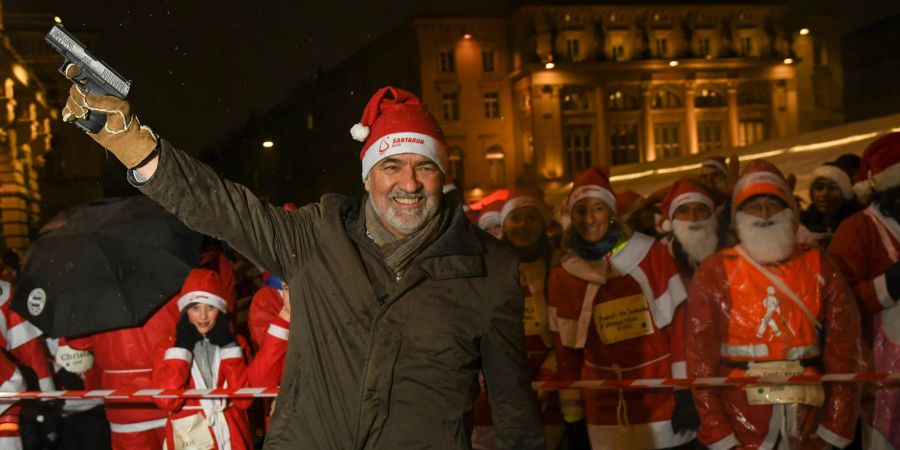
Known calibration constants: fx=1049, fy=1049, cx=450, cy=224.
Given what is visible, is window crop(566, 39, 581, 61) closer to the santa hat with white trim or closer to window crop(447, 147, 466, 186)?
window crop(447, 147, 466, 186)

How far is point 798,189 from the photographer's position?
42.2 feet

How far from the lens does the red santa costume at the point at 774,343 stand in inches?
227

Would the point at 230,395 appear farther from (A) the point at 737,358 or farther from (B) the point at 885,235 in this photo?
(B) the point at 885,235

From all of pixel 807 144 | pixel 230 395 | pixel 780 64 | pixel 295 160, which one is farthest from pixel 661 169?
pixel 780 64

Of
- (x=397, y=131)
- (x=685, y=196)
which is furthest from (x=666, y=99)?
(x=397, y=131)

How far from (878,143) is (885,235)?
0.79 meters

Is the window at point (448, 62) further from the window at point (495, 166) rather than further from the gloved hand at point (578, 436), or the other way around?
the gloved hand at point (578, 436)

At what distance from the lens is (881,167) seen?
22.6 ft

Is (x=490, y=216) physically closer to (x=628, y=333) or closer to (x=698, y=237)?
(x=698, y=237)

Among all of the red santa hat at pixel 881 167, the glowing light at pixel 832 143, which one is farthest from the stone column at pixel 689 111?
the red santa hat at pixel 881 167

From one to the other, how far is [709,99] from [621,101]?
5.92m

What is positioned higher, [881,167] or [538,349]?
[881,167]

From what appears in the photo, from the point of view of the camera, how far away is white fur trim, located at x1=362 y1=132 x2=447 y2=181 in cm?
383

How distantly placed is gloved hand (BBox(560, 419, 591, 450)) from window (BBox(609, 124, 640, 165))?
65.3m
